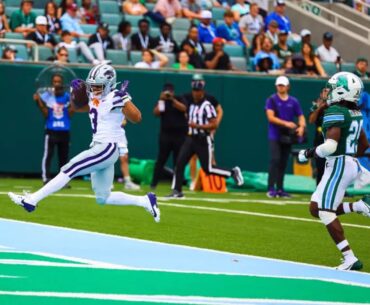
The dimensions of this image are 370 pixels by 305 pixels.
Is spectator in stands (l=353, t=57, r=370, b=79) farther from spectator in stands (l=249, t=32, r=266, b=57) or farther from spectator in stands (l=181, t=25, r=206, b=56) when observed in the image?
spectator in stands (l=181, t=25, r=206, b=56)

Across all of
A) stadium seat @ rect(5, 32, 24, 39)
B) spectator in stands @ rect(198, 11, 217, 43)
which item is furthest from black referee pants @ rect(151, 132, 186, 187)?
spectator in stands @ rect(198, 11, 217, 43)

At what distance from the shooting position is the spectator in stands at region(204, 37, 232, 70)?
23516mm

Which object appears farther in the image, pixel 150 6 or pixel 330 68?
pixel 150 6

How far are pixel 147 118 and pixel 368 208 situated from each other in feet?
37.4

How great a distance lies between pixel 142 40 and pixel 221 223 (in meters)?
8.58

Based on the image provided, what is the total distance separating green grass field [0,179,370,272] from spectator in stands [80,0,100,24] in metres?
5.26

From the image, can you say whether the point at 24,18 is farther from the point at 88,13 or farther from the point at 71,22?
the point at 88,13

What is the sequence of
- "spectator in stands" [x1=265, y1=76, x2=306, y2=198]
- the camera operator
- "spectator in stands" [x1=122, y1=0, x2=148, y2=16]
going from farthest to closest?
1. "spectator in stands" [x1=122, y1=0, x2=148, y2=16]
2. the camera operator
3. "spectator in stands" [x1=265, y1=76, x2=306, y2=198]

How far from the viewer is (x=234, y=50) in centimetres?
2467

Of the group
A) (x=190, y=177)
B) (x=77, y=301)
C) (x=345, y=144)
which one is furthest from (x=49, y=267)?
(x=190, y=177)

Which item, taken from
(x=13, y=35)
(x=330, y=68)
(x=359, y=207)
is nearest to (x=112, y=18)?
(x=13, y=35)

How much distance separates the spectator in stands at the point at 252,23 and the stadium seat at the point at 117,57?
3363 millimetres

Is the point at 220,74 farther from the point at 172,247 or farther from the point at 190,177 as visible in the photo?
the point at 172,247

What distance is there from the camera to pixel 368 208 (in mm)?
11953
